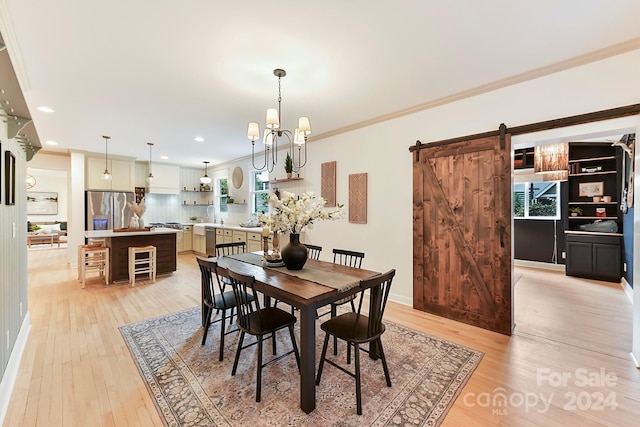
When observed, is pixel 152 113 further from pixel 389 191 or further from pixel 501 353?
pixel 501 353

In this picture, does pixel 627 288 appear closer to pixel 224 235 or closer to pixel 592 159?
pixel 592 159

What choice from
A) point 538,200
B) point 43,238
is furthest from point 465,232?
point 43,238

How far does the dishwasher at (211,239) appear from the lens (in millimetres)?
6952

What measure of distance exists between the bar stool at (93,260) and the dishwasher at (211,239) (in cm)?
238

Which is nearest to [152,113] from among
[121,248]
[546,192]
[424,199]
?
[121,248]

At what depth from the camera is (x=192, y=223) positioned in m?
8.32

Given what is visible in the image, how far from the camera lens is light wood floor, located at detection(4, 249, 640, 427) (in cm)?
180

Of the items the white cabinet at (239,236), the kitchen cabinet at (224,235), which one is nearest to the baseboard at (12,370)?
the white cabinet at (239,236)

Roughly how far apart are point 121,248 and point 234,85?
3.87m

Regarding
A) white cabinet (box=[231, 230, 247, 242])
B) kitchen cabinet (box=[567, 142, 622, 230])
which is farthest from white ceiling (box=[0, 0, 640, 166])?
kitchen cabinet (box=[567, 142, 622, 230])

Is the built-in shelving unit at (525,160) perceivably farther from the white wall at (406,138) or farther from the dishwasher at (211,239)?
the dishwasher at (211,239)

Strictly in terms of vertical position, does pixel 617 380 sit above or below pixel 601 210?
below

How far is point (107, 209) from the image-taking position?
257 inches

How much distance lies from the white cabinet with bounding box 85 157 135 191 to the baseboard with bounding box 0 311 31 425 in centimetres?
451
